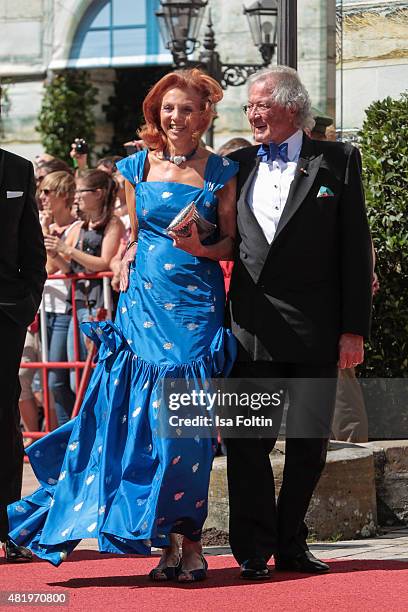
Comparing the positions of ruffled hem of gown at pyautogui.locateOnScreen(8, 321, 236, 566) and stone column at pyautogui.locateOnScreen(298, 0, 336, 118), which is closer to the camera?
ruffled hem of gown at pyautogui.locateOnScreen(8, 321, 236, 566)

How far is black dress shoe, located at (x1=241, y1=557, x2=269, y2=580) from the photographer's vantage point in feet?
18.3

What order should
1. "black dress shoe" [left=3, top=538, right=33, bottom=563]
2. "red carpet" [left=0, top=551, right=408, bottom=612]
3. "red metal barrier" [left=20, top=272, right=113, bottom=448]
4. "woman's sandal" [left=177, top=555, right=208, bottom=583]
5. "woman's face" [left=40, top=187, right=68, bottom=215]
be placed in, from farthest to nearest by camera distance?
1. "woman's face" [left=40, top=187, right=68, bottom=215]
2. "red metal barrier" [left=20, top=272, right=113, bottom=448]
3. "black dress shoe" [left=3, top=538, right=33, bottom=563]
4. "woman's sandal" [left=177, top=555, right=208, bottom=583]
5. "red carpet" [left=0, top=551, right=408, bottom=612]

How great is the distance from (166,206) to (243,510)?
1.27m

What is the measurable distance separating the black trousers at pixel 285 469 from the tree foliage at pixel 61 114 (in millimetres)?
14456

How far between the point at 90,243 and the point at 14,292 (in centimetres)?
334

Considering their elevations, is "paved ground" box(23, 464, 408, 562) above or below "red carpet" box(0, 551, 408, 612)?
below

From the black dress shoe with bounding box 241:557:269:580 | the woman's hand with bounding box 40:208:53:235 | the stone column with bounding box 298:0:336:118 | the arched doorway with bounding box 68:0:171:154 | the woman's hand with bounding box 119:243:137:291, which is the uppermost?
the arched doorway with bounding box 68:0:171:154

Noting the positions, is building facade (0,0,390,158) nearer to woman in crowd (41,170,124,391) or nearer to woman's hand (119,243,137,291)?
woman in crowd (41,170,124,391)

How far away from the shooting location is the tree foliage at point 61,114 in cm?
1982

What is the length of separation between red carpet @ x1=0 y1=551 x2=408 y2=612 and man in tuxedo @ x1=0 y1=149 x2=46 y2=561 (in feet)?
1.32

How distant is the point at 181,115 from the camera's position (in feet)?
19.1

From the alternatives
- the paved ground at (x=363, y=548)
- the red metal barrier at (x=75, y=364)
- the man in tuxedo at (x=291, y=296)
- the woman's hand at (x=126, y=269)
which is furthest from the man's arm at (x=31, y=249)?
the red metal barrier at (x=75, y=364)

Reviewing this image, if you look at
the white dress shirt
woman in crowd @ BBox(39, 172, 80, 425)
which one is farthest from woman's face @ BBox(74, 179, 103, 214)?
the white dress shirt

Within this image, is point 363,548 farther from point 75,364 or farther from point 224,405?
point 75,364
